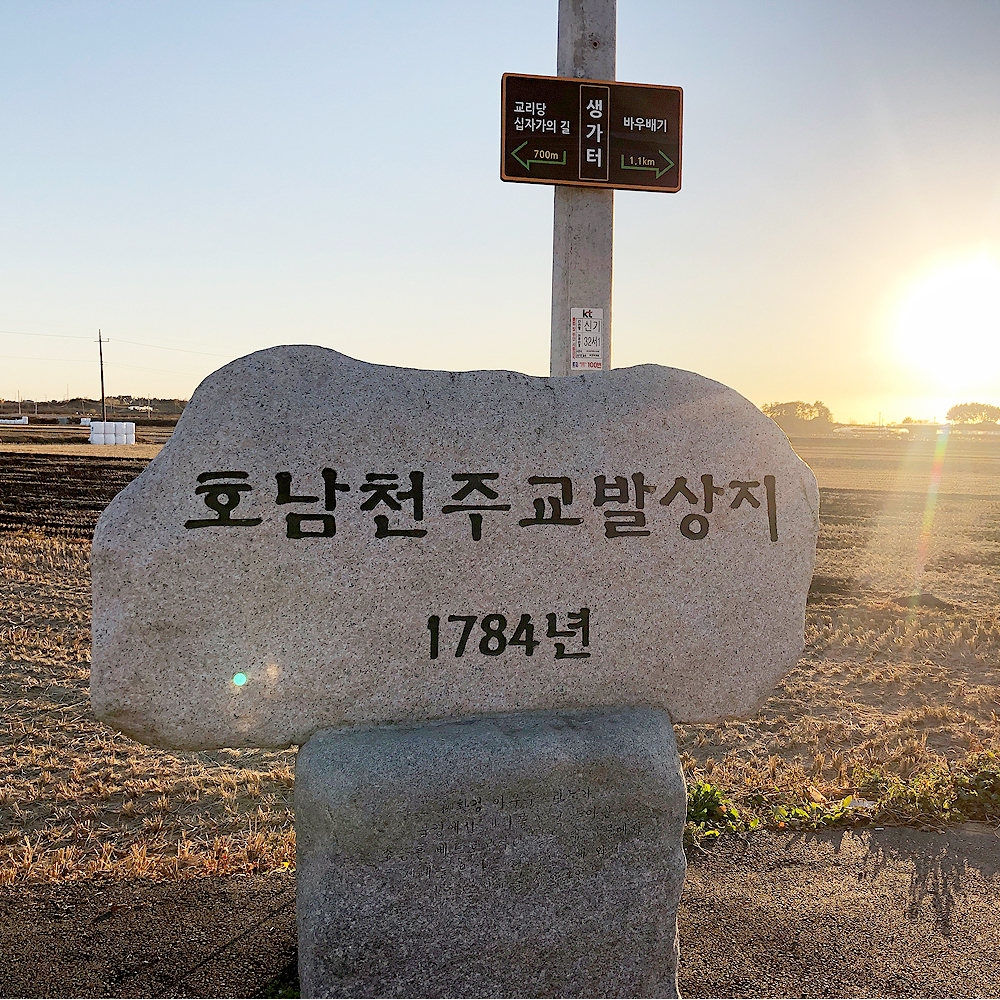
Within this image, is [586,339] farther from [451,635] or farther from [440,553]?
[451,635]

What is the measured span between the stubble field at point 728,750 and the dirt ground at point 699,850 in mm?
21

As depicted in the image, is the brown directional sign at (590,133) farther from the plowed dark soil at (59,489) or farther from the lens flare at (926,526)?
the plowed dark soil at (59,489)

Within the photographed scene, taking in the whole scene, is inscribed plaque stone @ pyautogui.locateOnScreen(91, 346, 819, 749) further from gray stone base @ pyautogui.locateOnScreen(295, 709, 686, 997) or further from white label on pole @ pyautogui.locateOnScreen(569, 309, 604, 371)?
white label on pole @ pyautogui.locateOnScreen(569, 309, 604, 371)

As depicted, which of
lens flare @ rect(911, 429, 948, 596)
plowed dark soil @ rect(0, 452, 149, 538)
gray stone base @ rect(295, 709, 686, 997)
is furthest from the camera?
plowed dark soil @ rect(0, 452, 149, 538)

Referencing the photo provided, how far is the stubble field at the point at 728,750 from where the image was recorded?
396 centimetres

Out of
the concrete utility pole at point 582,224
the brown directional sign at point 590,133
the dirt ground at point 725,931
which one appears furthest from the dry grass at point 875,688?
the brown directional sign at point 590,133

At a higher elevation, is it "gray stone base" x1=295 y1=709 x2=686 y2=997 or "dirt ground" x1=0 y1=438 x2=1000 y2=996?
"gray stone base" x1=295 y1=709 x2=686 y2=997

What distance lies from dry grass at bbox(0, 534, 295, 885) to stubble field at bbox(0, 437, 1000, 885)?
0.01 metres

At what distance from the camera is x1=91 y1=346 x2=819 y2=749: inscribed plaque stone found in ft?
8.42

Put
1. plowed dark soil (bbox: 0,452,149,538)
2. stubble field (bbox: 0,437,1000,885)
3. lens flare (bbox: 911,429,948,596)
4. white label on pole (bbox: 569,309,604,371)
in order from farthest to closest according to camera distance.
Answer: plowed dark soil (bbox: 0,452,149,538), lens flare (bbox: 911,429,948,596), white label on pole (bbox: 569,309,604,371), stubble field (bbox: 0,437,1000,885)

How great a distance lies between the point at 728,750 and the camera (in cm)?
537

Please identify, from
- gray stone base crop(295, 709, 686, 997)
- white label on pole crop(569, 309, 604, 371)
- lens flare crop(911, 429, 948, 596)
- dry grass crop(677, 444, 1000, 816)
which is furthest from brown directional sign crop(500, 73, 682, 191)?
lens flare crop(911, 429, 948, 596)

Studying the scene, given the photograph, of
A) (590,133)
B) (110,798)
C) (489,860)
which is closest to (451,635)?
(489,860)

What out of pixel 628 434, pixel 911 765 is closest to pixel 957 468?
pixel 911 765
